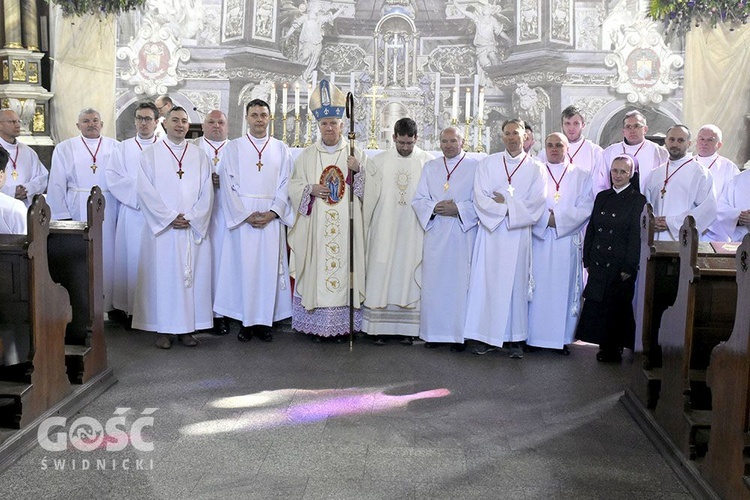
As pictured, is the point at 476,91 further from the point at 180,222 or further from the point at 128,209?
the point at 180,222

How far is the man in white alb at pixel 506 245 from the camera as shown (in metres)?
6.52

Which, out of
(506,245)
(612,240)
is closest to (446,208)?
(506,245)

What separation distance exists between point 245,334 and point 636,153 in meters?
3.93

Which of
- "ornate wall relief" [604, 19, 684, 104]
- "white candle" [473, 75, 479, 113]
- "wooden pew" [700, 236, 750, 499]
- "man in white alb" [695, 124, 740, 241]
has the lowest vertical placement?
"wooden pew" [700, 236, 750, 499]

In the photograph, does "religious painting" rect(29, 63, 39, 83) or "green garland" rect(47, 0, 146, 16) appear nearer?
"religious painting" rect(29, 63, 39, 83)

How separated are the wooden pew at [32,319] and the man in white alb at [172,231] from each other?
5.95ft

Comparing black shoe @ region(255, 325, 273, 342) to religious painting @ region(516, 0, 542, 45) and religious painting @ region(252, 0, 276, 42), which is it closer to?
religious painting @ region(252, 0, 276, 42)

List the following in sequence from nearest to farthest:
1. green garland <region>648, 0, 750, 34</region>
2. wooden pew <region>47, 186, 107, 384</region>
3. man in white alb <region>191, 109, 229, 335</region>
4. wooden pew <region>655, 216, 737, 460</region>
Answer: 1. wooden pew <region>655, 216, 737, 460</region>
2. wooden pew <region>47, 186, 107, 384</region>
3. man in white alb <region>191, 109, 229, 335</region>
4. green garland <region>648, 0, 750, 34</region>

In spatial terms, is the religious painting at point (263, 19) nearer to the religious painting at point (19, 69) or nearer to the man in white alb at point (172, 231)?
the religious painting at point (19, 69)

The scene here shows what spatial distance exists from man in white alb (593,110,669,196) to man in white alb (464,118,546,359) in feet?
3.59

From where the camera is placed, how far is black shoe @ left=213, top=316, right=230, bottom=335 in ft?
23.4

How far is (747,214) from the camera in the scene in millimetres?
6926

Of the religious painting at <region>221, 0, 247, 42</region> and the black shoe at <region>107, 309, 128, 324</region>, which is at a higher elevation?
the religious painting at <region>221, 0, 247, 42</region>

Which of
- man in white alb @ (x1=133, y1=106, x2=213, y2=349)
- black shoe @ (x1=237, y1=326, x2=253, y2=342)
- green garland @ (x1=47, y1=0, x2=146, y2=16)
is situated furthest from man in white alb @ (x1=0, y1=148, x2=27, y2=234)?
green garland @ (x1=47, y1=0, x2=146, y2=16)
